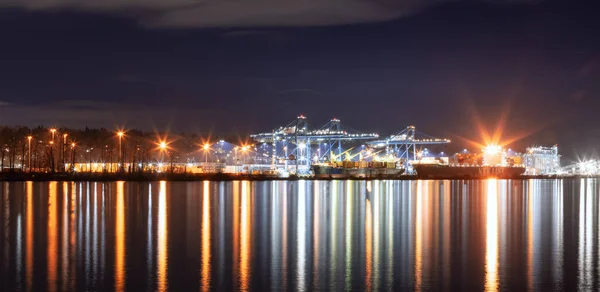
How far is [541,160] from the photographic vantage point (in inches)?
5901

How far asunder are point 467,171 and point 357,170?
23.0 metres

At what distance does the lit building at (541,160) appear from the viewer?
142m

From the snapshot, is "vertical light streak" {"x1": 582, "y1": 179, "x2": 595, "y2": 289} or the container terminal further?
the container terminal

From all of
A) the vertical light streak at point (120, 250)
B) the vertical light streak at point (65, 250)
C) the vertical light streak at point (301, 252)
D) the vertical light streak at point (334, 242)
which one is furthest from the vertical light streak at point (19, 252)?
the vertical light streak at point (334, 242)

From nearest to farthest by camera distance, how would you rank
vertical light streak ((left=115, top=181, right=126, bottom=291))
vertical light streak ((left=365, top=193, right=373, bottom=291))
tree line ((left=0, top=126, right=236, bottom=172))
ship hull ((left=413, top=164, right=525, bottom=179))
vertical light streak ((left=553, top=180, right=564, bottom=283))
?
1. vertical light streak ((left=115, top=181, right=126, bottom=291))
2. vertical light streak ((left=365, top=193, right=373, bottom=291))
3. vertical light streak ((left=553, top=180, right=564, bottom=283))
4. tree line ((left=0, top=126, right=236, bottom=172))
5. ship hull ((left=413, top=164, right=525, bottom=179))

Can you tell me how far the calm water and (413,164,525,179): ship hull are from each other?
267ft

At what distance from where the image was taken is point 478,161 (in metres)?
126

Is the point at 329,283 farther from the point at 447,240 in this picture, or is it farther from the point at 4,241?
the point at 4,241

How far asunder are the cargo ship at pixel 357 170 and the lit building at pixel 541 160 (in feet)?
144

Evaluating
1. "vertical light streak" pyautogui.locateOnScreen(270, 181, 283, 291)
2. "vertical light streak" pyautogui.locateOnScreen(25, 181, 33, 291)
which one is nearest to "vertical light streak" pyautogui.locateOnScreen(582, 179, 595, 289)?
"vertical light streak" pyautogui.locateOnScreen(270, 181, 283, 291)

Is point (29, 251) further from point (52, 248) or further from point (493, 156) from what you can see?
point (493, 156)

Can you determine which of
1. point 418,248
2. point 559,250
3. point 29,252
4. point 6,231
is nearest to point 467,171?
point 559,250

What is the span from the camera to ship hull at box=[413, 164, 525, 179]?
106000 mm

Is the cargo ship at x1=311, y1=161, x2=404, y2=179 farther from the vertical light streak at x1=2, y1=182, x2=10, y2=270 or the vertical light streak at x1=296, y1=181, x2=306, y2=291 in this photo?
the vertical light streak at x1=296, y1=181, x2=306, y2=291
